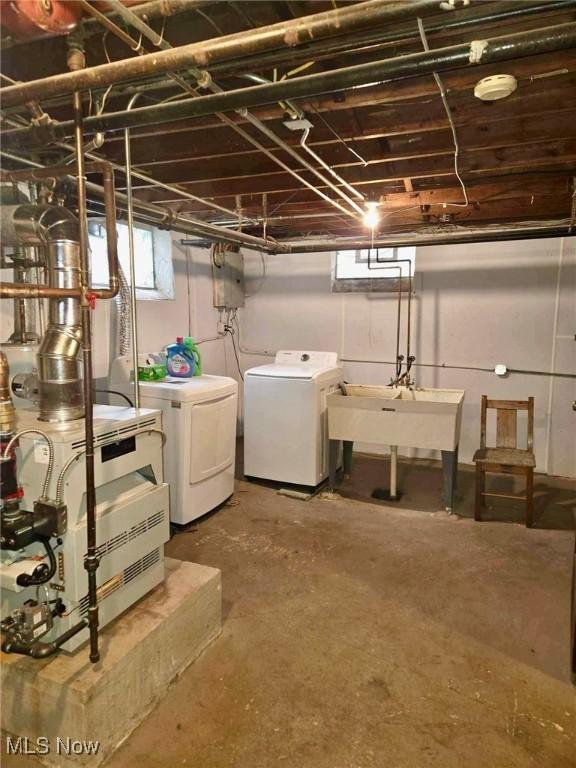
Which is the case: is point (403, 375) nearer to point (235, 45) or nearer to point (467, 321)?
point (467, 321)

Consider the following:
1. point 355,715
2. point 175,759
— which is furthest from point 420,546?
point 175,759

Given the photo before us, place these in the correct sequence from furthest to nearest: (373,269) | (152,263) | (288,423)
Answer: (373,269), (152,263), (288,423)

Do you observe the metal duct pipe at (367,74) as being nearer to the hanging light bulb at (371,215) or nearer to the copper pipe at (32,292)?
the copper pipe at (32,292)

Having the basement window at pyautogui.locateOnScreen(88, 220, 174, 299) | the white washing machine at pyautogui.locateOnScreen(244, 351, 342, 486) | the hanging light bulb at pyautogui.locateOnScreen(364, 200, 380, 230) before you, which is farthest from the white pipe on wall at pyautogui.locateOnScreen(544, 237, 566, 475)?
the basement window at pyautogui.locateOnScreen(88, 220, 174, 299)

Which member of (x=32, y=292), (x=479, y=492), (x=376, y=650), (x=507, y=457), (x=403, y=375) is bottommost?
(x=376, y=650)

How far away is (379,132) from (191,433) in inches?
76.7

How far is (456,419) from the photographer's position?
3279mm

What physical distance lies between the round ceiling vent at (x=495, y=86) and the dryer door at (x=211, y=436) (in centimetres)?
216

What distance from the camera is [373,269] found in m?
4.65

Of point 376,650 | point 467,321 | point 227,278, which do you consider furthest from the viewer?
point 227,278

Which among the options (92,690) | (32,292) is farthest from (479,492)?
(32,292)

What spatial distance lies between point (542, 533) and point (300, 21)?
3.15m

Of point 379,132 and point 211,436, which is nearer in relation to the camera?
point 379,132

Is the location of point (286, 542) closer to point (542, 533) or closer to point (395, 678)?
point (395, 678)
